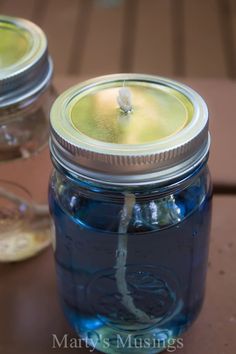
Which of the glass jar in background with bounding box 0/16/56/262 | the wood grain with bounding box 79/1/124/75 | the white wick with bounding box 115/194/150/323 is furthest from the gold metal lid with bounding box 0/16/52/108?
the wood grain with bounding box 79/1/124/75

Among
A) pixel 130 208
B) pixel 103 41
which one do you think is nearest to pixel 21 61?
pixel 130 208

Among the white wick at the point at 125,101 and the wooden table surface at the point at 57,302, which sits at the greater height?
the white wick at the point at 125,101

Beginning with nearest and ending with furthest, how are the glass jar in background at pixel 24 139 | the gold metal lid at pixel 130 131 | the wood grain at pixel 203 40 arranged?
the gold metal lid at pixel 130 131
the glass jar in background at pixel 24 139
the wood grain at pixel 203 40

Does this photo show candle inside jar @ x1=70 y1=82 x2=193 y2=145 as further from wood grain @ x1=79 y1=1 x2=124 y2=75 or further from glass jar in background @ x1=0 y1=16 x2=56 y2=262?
wood grain @ x1=79 y1=1 x2=124 y2=75

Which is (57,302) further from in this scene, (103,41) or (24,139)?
(103,41)

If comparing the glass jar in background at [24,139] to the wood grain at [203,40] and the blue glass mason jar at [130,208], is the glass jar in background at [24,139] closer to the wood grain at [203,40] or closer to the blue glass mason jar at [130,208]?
the blue glass mason jar at [130,208]

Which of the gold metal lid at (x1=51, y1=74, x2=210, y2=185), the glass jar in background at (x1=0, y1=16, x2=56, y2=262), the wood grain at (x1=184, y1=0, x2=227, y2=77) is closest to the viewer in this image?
the gold metal lid at (x1=51, y1=74, x2=210, y2=185)

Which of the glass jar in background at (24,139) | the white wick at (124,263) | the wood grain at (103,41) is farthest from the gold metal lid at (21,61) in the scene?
the wood grain at (103,41)

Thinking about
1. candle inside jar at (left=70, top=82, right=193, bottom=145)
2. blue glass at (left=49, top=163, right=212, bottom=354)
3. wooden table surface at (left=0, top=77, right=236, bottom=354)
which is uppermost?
candle inside jar at (left=70, top=82, right=193, bottom=145)
